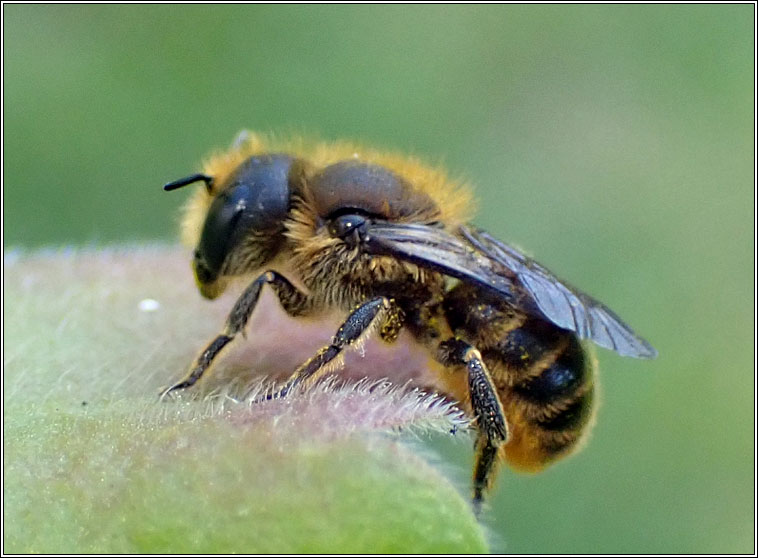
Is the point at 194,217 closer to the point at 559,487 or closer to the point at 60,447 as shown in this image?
the point at 60,447

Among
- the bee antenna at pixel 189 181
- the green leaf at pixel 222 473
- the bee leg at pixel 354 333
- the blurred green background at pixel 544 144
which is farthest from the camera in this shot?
the blurred green background at pixel 544 144

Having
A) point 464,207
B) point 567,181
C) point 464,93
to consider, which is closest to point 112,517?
point 464,207

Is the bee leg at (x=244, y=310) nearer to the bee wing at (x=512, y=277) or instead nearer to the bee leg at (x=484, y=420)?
the bee wing at (x=512, y=277)

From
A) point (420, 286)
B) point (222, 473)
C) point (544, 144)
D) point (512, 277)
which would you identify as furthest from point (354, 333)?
point (544, 144)

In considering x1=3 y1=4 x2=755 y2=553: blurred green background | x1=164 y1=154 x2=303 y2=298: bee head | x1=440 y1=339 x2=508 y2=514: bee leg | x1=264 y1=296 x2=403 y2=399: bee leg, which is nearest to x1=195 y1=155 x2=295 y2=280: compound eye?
x1=164 y1=154 x2=303 y2=298: bee head

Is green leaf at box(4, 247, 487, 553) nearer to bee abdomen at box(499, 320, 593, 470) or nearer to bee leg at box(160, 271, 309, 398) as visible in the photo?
bee leg at box(160, 271, 309, 398)

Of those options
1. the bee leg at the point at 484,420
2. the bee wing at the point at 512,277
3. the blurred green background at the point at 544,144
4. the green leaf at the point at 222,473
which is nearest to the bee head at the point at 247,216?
the bee wing at the point at 512,277
